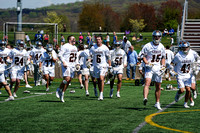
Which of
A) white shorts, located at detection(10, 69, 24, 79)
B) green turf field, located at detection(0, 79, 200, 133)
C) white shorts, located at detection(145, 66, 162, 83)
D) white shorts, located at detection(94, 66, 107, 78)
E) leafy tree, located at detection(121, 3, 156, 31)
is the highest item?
leafy tree, located at detection(121, 3, 156, 31)

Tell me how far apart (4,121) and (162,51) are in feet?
15.0

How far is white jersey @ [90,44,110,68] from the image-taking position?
1373 cm

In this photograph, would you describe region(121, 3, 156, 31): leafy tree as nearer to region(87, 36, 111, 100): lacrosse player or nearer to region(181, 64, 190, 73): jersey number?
region(87, 36, 111, 100): lacrosse player

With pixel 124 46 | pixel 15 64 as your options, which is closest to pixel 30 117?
pixel 15 64

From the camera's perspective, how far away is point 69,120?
9.04 meters

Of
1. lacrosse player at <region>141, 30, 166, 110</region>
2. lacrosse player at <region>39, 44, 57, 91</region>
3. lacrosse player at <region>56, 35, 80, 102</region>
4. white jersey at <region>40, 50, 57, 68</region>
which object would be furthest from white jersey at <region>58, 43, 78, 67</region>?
white jersey at <region>40, 50, 57, 68</region>

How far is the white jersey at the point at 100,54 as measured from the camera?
45.0ft

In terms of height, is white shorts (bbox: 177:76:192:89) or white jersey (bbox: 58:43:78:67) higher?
white jersey (bbox: 58:43:78:67)

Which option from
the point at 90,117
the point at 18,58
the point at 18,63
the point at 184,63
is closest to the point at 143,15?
the point at 18,58

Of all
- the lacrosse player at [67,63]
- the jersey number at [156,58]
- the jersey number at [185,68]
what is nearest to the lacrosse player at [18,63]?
the lacrosse player at [67,63]

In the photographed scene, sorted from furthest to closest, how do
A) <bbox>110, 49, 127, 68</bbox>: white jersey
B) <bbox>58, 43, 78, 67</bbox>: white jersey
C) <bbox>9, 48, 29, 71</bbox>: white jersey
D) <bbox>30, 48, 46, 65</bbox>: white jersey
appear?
<bbox>30, 48, 46, 65</bbox>: white jersey, <bbox>9, 48, 29, 71</bbox>: white jersey, <bbox>110, 49, 127, 68</bbox>: white jersey, <bbox>58, 43, 78, 67</bbox>: white jersey

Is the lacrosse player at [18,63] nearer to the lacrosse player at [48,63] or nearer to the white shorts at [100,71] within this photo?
the white shorts at [100,71]

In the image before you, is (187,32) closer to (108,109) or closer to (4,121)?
(108,109)

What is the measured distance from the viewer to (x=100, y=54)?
13750 millimetres
